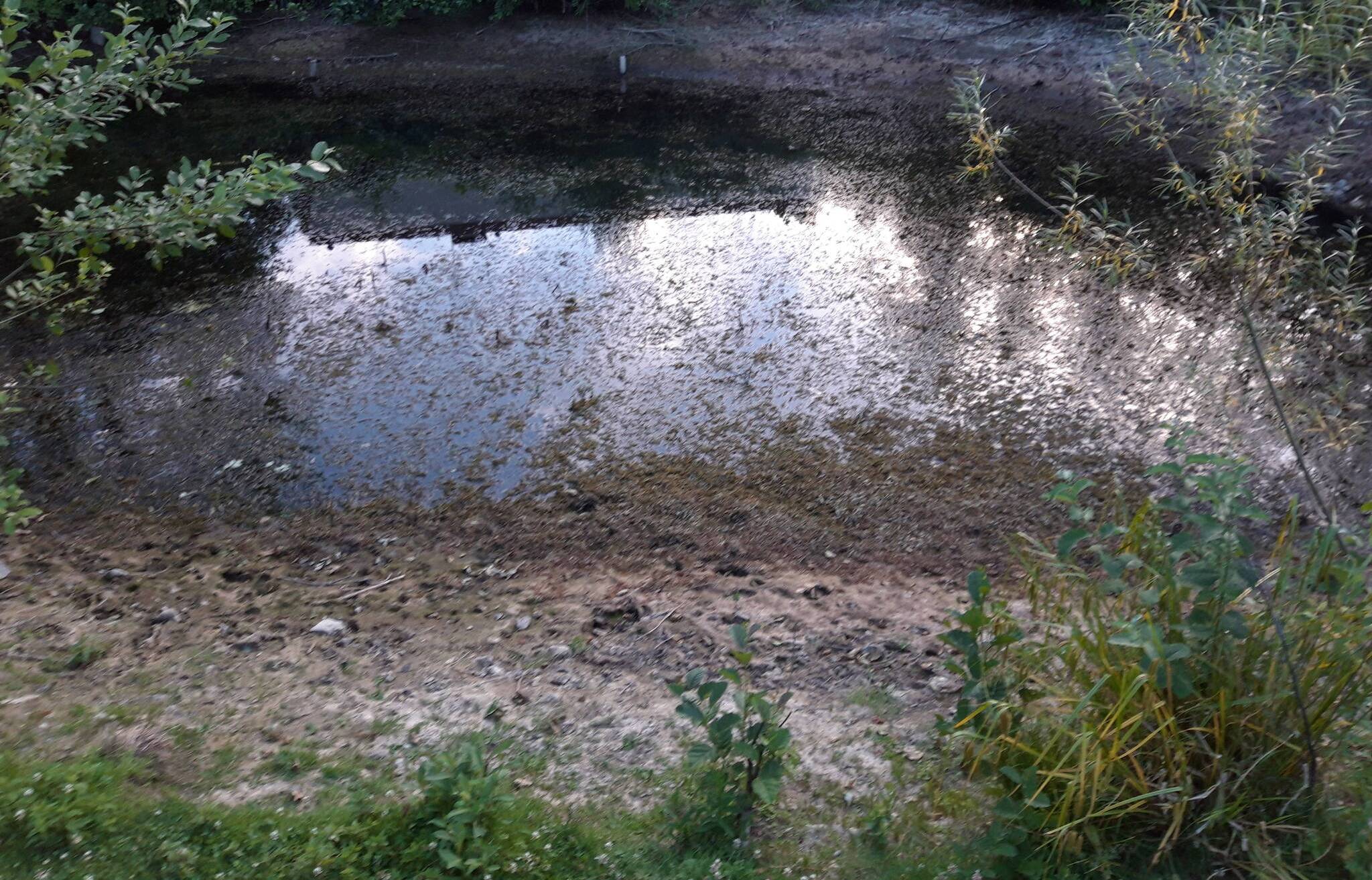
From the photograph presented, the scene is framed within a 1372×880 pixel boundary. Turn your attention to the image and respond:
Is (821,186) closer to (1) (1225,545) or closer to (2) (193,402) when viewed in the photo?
(2) (193,402)

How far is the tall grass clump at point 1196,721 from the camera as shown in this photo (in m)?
2.56

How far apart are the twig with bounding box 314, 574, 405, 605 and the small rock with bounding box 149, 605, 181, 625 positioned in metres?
0.48

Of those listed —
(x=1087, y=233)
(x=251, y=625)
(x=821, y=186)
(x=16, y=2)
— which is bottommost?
(x=251, y=625)

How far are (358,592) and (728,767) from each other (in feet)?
5.97

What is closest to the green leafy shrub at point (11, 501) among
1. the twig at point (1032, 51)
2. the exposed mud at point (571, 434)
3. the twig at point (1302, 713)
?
the exposed mud at point (571, 434)

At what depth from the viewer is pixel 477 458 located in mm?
4852

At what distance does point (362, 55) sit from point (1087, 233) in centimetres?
844

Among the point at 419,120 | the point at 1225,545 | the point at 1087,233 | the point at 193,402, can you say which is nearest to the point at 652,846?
the point at 1225,545

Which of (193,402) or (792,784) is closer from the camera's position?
(792,784)

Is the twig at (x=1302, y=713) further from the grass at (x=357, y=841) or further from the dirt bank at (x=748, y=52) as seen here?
the dirt bank at (x=748, y=52)

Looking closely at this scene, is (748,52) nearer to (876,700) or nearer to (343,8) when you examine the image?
(343,8)

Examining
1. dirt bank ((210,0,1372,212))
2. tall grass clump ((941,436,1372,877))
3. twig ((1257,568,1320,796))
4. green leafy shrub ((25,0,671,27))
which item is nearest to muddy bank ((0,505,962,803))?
tall grass clump ((941,436,1372,877))

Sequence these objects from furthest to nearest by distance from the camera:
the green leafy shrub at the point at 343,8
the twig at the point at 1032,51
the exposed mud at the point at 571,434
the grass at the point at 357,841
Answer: the green leafy shrub at the point at 343,8
the twig at the point at 1032,51
the exposed mud at the point at 571,434
the grass at the point at 357,841

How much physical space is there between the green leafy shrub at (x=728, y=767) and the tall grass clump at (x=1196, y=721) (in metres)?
0.52
